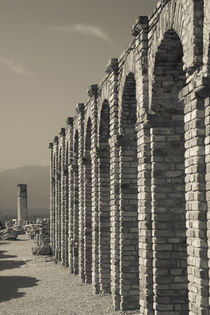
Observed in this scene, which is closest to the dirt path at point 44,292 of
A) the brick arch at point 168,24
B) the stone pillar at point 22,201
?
the brick arch at point 168,24

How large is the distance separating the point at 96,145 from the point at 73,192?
5607 mm

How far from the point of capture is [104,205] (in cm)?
1614

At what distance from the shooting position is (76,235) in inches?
838

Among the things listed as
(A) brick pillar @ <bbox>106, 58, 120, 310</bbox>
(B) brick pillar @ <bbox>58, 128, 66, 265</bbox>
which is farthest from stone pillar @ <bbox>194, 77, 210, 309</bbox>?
(B) brick pillar @ <bbox>58, 128, 66, 265</bbox>

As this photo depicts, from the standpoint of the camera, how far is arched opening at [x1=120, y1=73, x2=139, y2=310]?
43.8 ft

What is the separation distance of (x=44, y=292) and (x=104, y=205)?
3.27m

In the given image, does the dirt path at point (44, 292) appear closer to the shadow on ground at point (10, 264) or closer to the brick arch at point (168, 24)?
the shadow on ground at point (10, 264)

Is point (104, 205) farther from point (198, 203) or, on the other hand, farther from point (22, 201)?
point (22, 201)

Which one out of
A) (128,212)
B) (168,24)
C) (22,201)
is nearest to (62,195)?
(128,212)

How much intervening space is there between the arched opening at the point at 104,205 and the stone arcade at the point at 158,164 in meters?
0.03

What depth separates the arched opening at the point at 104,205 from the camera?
16031 millimetres

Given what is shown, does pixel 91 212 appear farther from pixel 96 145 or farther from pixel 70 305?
pixel 70 305

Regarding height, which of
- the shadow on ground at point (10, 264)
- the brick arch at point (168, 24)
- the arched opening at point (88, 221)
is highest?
the brick arch at point (168, 24)

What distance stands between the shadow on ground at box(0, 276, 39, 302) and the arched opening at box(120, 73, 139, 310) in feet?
13.4
